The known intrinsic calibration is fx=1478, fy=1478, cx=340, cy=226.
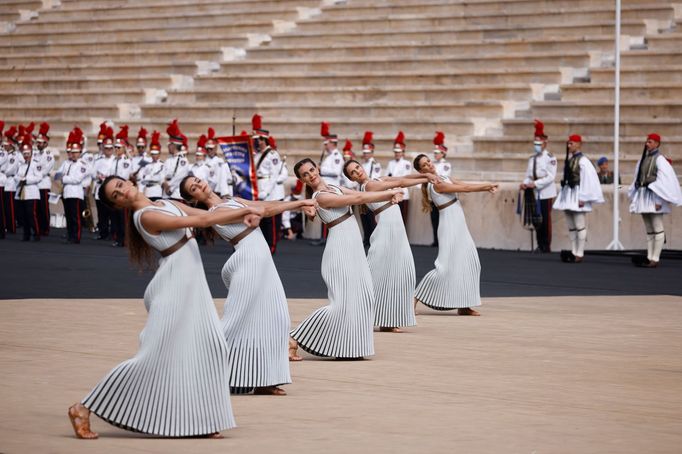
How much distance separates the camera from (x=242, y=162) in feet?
76.2

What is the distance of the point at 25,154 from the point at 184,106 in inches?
236

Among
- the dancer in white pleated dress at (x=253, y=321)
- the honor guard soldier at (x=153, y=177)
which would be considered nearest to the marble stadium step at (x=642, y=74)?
the honor guard soldier at (x=153, y=177)

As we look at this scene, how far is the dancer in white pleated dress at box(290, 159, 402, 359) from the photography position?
11805 millimetres

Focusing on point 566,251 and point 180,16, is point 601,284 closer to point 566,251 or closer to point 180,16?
point 566,251

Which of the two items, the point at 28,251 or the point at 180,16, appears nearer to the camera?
the point at 28,251

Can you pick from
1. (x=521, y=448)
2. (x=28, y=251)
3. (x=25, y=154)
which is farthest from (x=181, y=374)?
(x=25, y=154)

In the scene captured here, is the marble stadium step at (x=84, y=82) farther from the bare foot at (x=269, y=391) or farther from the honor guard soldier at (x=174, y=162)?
the bare foot at (x=269, y=391)

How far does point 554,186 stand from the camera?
24.4m

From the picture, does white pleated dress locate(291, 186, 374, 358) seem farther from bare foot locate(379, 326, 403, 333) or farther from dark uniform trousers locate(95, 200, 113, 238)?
dark uniform trousers locate(95, 200, 113, 238)

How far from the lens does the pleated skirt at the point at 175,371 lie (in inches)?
325

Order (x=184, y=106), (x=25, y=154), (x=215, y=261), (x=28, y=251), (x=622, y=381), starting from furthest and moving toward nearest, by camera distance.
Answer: (x=184, y=106) → (x=25, y=154) → (x=28, y=251) → (x=215, y=261) → (x=622, y=381)

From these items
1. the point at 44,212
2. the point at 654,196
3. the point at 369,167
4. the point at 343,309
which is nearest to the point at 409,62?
the point at 369,167

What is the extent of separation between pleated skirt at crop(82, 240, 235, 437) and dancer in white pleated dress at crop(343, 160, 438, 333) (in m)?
5.44

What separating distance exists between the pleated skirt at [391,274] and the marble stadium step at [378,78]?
1528 centimetres
